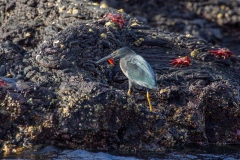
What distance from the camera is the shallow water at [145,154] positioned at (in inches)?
281

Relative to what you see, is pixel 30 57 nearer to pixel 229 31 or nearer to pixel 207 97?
pixel 207 97

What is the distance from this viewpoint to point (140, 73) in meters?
7.96

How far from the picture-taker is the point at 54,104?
728cm

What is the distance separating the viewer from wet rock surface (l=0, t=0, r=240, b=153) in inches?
285

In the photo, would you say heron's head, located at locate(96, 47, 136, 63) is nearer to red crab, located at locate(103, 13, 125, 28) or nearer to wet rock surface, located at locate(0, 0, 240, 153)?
wet rock surface, located at locate(0, 0, 240, 153)

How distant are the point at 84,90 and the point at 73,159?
802mm

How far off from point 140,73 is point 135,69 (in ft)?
0.37

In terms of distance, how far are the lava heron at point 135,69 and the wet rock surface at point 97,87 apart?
0.28 metres

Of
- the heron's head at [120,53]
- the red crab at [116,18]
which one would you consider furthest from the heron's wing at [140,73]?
the red crab at [116,18]

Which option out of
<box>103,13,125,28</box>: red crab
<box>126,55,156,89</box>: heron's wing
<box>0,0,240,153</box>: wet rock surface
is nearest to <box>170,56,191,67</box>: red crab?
<box>0,0,240,153</box>: wet rock surface

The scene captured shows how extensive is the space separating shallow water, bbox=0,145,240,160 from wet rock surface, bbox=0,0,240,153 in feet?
0.37

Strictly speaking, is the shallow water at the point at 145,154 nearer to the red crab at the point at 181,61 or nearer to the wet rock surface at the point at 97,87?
the wet rock surface at the point at 97,87

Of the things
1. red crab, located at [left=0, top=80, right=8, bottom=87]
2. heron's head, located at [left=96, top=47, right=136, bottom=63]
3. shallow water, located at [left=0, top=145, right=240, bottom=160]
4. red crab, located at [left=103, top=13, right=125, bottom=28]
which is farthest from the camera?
red crab, located at [left=103, top=13, right=125, bottom=28]

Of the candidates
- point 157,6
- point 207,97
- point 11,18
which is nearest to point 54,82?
point 207,97
